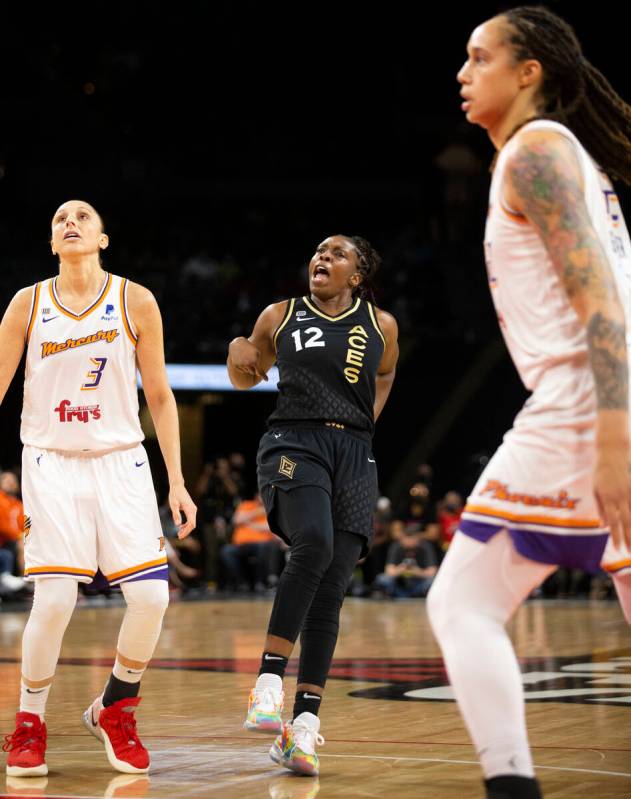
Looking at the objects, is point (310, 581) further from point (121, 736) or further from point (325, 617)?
point (121, 736)

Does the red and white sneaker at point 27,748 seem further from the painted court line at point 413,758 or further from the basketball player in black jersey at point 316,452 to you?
the basketball player in black jersey at point 316,452

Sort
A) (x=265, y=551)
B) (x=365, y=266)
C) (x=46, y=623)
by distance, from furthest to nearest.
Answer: (x=265, y=551)
(x=365, y=266)
(x=46, y=623)

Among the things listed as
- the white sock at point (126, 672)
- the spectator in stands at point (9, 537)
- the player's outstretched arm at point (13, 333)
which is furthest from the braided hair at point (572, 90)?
the spectator in stands at point (9, 537)

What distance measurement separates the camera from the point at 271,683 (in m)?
4.32

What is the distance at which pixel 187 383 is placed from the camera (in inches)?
755

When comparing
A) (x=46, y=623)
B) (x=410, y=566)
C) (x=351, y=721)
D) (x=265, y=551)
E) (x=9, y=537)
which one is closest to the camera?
(x=46, y=623)

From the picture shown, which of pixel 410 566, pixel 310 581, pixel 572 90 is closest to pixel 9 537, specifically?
pixel 410 566

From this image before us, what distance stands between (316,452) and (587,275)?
213 cm

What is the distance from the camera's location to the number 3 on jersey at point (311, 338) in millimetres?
4789

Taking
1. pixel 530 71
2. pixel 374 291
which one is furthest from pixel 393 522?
pixel 530 71

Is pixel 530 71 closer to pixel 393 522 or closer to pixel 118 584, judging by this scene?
pixel 118 584

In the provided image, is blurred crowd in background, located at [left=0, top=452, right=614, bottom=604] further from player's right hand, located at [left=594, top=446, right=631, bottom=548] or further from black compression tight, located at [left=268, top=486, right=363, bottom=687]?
player's right hand, located at [left=594, top=446, right=631, bottom=548]

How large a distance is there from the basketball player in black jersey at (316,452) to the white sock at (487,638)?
1654mm

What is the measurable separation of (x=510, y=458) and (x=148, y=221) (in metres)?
22.4
